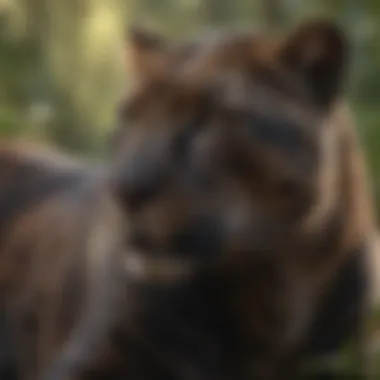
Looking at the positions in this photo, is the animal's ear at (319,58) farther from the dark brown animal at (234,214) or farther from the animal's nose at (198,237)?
the animal's nose at (198,237)

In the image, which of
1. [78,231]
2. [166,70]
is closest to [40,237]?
[78,231]

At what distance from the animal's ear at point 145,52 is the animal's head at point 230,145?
1cm

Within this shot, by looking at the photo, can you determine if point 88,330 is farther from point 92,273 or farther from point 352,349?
point 352,349

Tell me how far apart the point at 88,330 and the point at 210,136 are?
6.8 inches

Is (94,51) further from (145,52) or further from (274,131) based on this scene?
(274,131)

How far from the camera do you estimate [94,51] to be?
35.4 inches

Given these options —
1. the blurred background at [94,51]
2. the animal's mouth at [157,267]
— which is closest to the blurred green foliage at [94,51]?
the blurred background at [94,51]

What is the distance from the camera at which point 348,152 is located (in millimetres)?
834

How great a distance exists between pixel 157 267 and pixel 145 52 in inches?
6.5

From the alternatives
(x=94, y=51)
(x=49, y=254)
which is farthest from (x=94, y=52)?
(x=49, y=254)

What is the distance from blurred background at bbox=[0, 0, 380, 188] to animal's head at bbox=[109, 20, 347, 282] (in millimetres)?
57

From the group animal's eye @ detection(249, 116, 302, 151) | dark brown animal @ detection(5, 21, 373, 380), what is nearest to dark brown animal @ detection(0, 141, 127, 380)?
dark brown animal @ detection(5, 21, 373, 380)

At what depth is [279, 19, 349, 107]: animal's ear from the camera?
2.59 feet

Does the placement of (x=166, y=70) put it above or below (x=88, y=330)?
above
